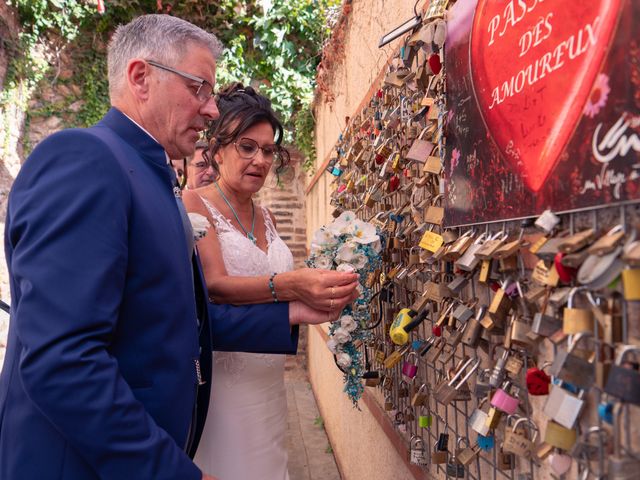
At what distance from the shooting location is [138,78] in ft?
4.15

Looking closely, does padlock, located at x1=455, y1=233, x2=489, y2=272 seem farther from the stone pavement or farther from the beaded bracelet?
the stone pavement

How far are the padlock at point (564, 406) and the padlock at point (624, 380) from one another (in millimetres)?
105

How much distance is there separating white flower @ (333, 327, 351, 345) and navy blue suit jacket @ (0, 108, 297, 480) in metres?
0.70

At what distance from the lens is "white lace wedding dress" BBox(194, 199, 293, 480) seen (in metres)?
2.03

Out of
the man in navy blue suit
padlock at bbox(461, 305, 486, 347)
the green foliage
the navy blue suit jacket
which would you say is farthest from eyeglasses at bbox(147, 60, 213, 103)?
the green foliage

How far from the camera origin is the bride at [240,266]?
2025mm

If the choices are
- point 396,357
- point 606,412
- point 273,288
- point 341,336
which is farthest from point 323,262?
point 606,412

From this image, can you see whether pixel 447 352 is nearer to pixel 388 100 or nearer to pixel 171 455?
pixel 171 455

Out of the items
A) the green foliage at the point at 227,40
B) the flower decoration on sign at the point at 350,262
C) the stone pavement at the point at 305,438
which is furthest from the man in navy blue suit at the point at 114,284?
the green foliage at the point at 227,40

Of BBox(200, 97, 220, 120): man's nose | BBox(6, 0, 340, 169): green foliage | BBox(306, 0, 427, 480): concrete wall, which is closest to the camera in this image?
BBox(200, 97, 220, 120): man's nose

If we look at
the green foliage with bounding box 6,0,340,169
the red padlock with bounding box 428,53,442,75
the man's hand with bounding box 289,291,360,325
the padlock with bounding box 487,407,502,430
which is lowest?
the padlock with bounding box 487,407,502,430

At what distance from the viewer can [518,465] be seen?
3.57 feet

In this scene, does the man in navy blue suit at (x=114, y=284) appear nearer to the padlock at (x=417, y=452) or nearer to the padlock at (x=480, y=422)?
the padlock at (x=480, y=422)

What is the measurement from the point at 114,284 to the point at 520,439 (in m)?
0.84
